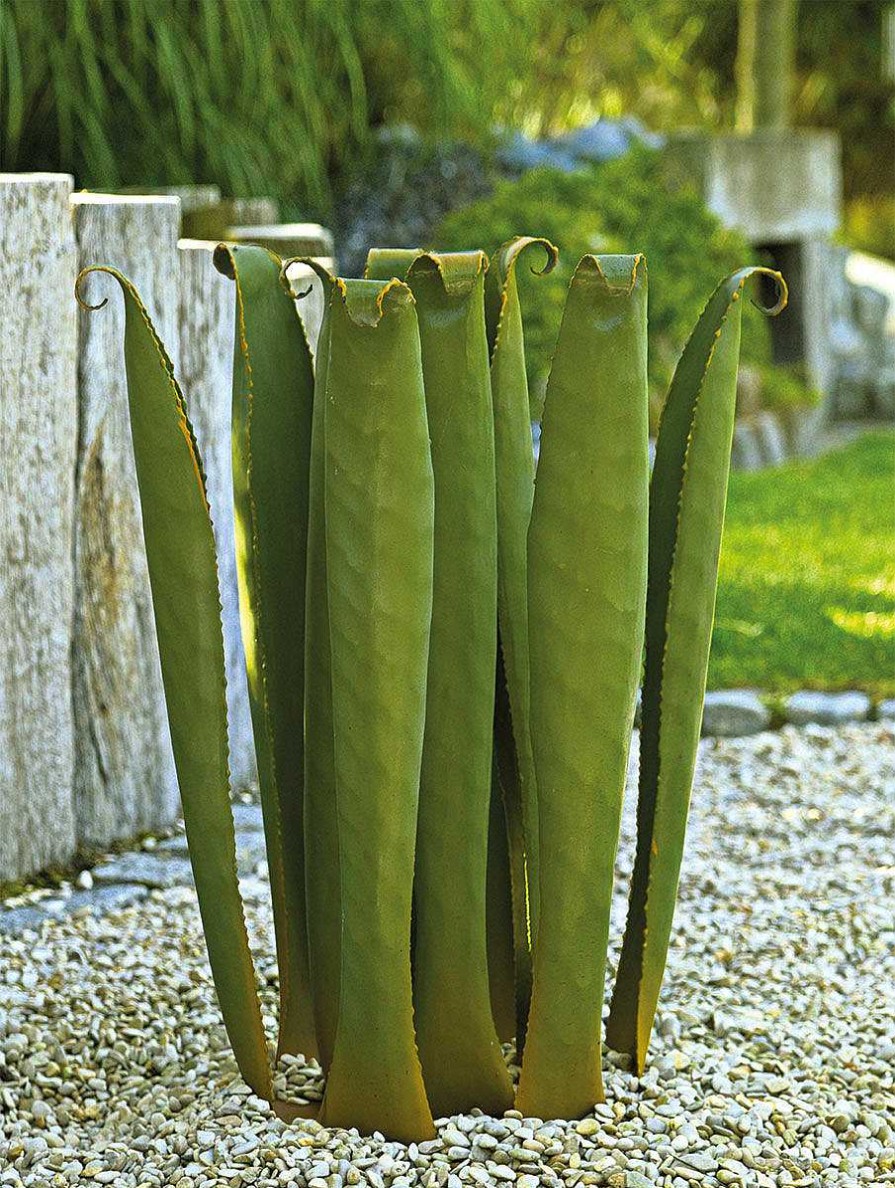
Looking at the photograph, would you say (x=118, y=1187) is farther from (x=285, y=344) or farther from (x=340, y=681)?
(x=285, y=344)

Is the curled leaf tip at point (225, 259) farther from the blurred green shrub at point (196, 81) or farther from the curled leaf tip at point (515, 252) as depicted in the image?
the blurred green shrub at point (196, 81)

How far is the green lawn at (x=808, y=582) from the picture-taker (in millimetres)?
3361

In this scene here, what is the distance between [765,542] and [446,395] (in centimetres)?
341

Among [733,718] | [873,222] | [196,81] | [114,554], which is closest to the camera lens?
[114,554]

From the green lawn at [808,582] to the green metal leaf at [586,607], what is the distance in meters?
1.94

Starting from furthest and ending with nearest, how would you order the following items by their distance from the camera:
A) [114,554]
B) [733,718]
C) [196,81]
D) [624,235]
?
[624,235], [196,81], [733,718], [114,554]

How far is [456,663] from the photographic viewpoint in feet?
4.36

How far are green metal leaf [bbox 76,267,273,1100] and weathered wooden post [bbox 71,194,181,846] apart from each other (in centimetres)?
92

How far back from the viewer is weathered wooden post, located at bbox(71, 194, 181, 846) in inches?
87.7

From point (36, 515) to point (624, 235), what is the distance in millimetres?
4349

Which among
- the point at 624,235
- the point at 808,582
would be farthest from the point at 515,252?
the point at 624,235

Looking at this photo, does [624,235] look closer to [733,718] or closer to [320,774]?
[733,718]

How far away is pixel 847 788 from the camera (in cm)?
278

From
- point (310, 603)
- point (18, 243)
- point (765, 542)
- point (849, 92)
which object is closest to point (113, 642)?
point (18, 243)
